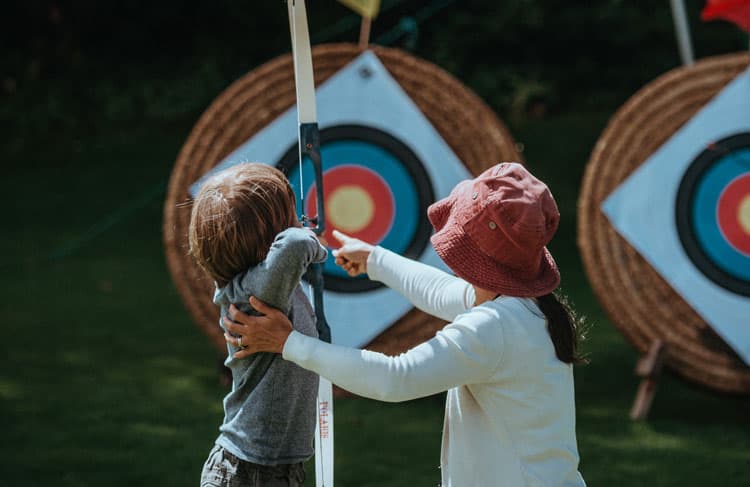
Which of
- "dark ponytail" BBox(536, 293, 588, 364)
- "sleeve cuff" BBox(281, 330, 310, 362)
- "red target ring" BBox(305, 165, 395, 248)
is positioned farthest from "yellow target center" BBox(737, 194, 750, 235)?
"sleeve cuff" BBox(281, 330, 310, 362)

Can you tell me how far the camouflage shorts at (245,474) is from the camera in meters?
1.46

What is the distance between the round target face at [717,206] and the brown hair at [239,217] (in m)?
1.83

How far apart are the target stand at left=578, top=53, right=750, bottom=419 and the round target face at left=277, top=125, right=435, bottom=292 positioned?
46cm

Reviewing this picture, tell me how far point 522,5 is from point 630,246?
4.93 metres

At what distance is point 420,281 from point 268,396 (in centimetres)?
35

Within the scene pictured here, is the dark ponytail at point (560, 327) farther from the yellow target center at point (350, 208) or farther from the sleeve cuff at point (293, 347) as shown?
the yellow target center at point (350, 208)

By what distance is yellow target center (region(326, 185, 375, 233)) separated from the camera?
308 cm

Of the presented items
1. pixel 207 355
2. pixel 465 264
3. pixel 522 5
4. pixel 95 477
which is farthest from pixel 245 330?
pixel 522 5

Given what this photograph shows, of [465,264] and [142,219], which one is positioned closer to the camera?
[465,264]

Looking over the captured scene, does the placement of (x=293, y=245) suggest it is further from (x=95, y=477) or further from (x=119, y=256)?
(x=119, y=256)

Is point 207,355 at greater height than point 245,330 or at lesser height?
greater

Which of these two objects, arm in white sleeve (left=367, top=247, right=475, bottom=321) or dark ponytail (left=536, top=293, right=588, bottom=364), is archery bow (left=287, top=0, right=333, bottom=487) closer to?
arm in white sleeve (left=367, top=247, right=475, bottom=321)

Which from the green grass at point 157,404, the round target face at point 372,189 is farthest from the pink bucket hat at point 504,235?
the round target face at point 372,189

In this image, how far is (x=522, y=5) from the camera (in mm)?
7641
